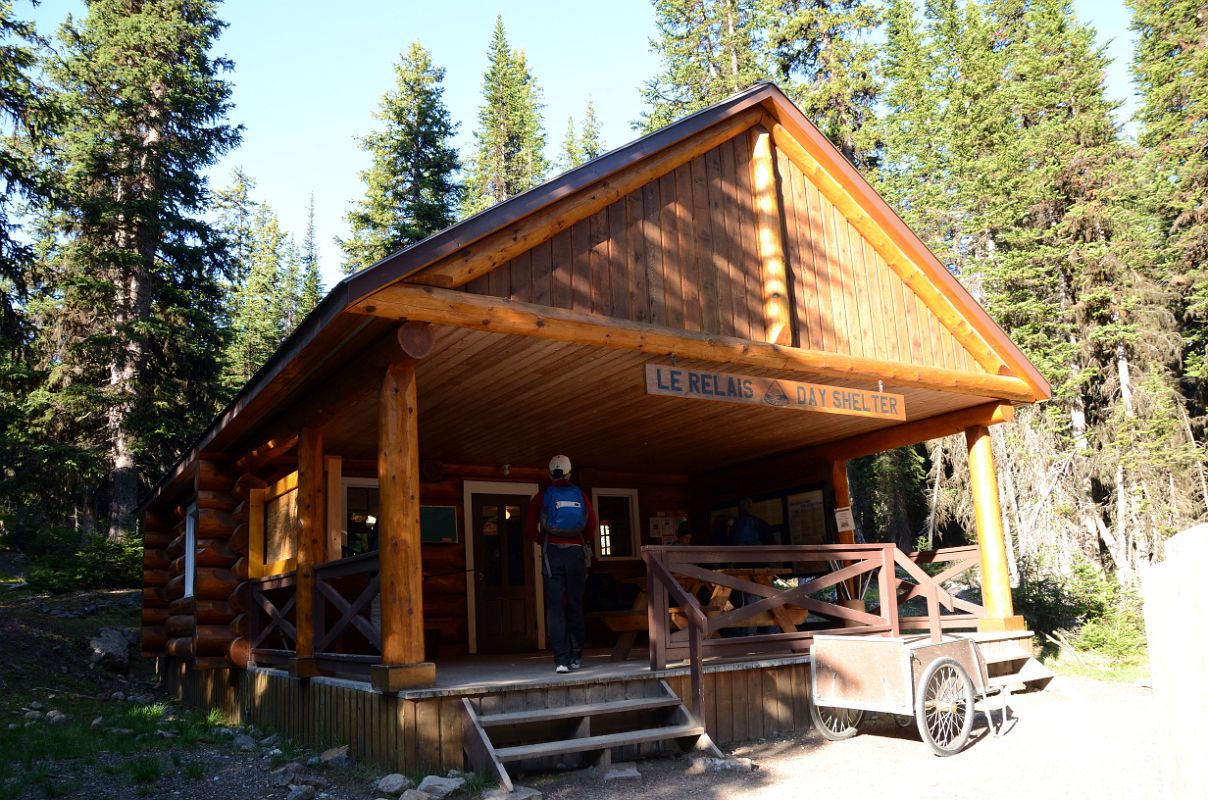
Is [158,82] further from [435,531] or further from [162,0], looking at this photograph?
[435,531]

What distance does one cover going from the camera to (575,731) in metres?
7.03

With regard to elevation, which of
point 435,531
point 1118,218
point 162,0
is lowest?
point 435,531

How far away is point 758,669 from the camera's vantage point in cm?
841

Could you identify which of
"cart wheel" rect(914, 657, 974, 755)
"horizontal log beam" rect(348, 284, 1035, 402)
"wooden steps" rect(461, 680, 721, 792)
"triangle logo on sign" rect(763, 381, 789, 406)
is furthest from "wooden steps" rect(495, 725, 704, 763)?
"triangle logo on sign" rect(763, 381, 789, 406)

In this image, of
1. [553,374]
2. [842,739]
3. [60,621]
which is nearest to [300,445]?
[553,374]

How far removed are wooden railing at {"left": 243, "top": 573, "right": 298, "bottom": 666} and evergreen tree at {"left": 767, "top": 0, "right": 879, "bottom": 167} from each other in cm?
2082

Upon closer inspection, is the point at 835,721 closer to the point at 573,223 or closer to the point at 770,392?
the point at 770,392

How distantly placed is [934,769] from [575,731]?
266 cm

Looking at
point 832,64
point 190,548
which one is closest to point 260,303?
point 832,64

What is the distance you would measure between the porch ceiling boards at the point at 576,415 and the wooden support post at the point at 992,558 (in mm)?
1047

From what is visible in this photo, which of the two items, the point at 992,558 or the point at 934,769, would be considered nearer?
the point at 934,769

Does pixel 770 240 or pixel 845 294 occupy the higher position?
pixel 770 240

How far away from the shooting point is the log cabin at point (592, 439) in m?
6.99

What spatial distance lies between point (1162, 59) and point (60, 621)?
30552 mm
